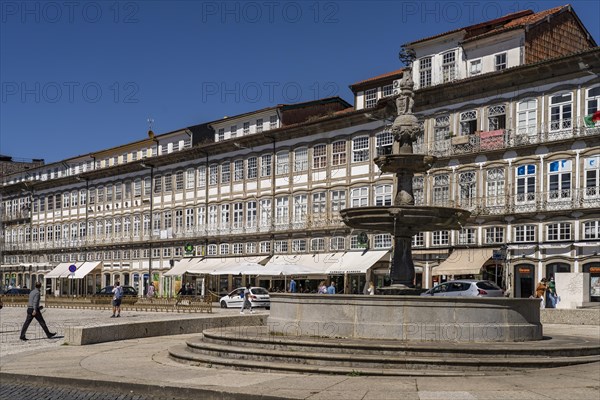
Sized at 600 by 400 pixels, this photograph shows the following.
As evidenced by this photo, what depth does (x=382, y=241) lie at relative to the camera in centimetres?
4450

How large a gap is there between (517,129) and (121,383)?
30.4m

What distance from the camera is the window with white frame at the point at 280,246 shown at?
1966 inches

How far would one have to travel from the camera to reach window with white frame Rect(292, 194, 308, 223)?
1927 inches

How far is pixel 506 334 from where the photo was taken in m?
14.6

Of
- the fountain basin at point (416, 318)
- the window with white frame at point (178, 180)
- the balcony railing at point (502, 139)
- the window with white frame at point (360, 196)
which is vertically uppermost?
the balcony railing at point (502, 139)

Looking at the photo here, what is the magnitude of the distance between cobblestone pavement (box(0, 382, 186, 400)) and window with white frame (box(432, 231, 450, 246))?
30.7 metres

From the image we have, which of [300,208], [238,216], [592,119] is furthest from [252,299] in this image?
[592,119]

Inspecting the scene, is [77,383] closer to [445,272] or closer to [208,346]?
[208,346]

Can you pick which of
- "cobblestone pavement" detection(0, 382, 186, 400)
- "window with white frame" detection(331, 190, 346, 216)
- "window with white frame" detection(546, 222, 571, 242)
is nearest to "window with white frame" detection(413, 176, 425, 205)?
"window with white frame" detection(331, 190, 346, 216)

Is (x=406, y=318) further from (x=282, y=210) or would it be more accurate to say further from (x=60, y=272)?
(x=60, y=272)

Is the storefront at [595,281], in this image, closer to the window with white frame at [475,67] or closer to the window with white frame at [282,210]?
the window with white frame at [475,67]

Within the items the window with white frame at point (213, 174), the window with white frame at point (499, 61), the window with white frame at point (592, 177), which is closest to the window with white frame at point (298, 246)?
the window with white frame at point (213, 174)

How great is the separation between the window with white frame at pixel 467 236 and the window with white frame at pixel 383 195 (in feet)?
17.0

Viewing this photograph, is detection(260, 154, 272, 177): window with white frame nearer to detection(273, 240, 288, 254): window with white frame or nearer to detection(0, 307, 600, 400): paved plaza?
detection(273, 240, 288, 254): window with white frame
